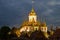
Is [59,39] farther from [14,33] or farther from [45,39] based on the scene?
[14,33]

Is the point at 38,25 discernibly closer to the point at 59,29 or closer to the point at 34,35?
the point at 34,35

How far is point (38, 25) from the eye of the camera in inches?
5335

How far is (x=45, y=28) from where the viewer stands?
137 metres

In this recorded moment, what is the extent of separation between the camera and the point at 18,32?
138250 mm

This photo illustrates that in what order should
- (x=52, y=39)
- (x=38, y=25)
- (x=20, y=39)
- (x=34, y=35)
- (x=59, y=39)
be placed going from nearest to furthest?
1. (x=59, y=39)
2. (x=52, y=39)
3. (x=34, y=35)
4. (x=20, y=39)
5. (x=38, y=25)

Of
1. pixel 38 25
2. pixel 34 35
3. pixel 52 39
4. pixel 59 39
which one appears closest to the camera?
pixel 59 39

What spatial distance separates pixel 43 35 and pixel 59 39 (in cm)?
2333

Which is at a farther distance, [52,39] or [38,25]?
[38,25]

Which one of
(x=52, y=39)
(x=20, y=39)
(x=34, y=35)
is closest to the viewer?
(x=52, y=39)

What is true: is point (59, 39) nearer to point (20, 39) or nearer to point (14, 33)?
point (20, 39)

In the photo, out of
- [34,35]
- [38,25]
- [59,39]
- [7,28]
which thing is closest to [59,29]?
[59,39]

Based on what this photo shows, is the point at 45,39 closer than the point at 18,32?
Yes

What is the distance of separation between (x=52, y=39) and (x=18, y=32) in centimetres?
4047

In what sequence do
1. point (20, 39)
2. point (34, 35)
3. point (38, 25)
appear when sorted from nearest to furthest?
point (34, 35)
point (20, 39)
point (38, 25)
